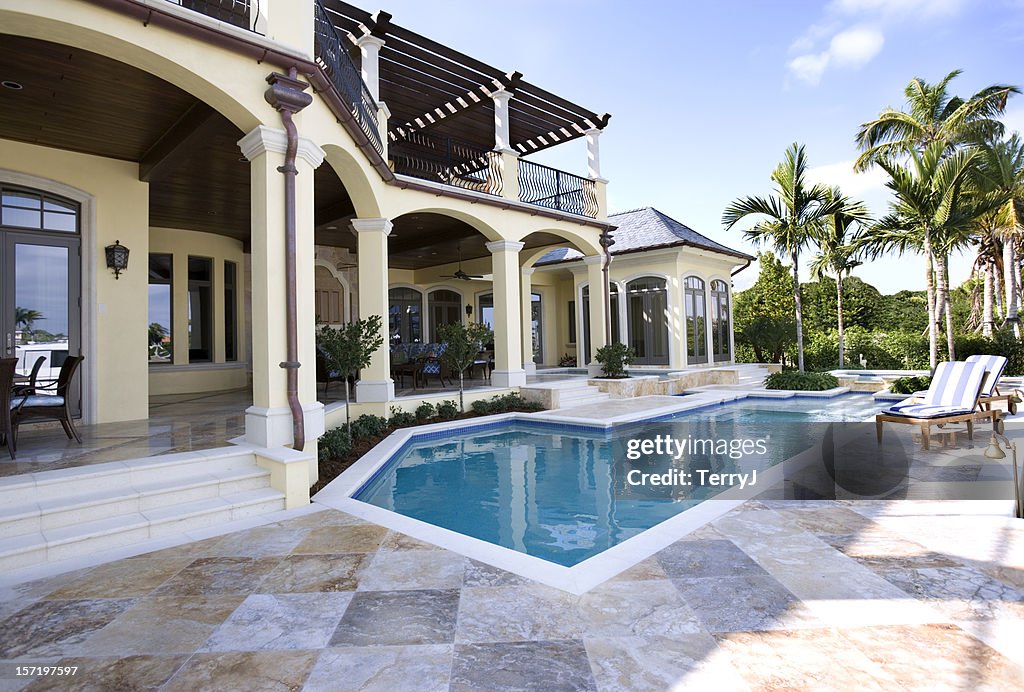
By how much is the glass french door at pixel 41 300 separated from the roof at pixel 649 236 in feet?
38.0

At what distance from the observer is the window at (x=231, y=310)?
12891mm

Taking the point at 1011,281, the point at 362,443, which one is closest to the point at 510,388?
the point at 362,443

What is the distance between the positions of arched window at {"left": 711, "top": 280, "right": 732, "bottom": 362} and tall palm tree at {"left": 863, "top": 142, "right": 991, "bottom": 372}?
525 centimetres

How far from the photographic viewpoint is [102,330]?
291 inches

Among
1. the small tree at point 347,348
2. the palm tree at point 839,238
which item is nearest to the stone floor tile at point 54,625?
the small tree at point 347,348

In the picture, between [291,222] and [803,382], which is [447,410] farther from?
[803,382]

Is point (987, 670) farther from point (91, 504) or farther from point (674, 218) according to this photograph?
point (674, 218)

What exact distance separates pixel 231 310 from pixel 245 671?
12.1 m

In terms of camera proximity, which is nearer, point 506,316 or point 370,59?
point 370,59

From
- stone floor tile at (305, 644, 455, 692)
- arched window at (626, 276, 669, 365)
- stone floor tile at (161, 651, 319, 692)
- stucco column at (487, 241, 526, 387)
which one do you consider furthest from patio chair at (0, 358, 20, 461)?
arched window at (626, 276, 669, 365)

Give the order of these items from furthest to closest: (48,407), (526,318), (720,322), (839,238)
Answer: (720,322)
(526,318)
(839,238)
(48,407)

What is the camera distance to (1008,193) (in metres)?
15.5

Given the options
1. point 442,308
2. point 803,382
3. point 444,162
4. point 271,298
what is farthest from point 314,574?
point 442,308

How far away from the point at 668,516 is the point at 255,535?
341 centimetres
